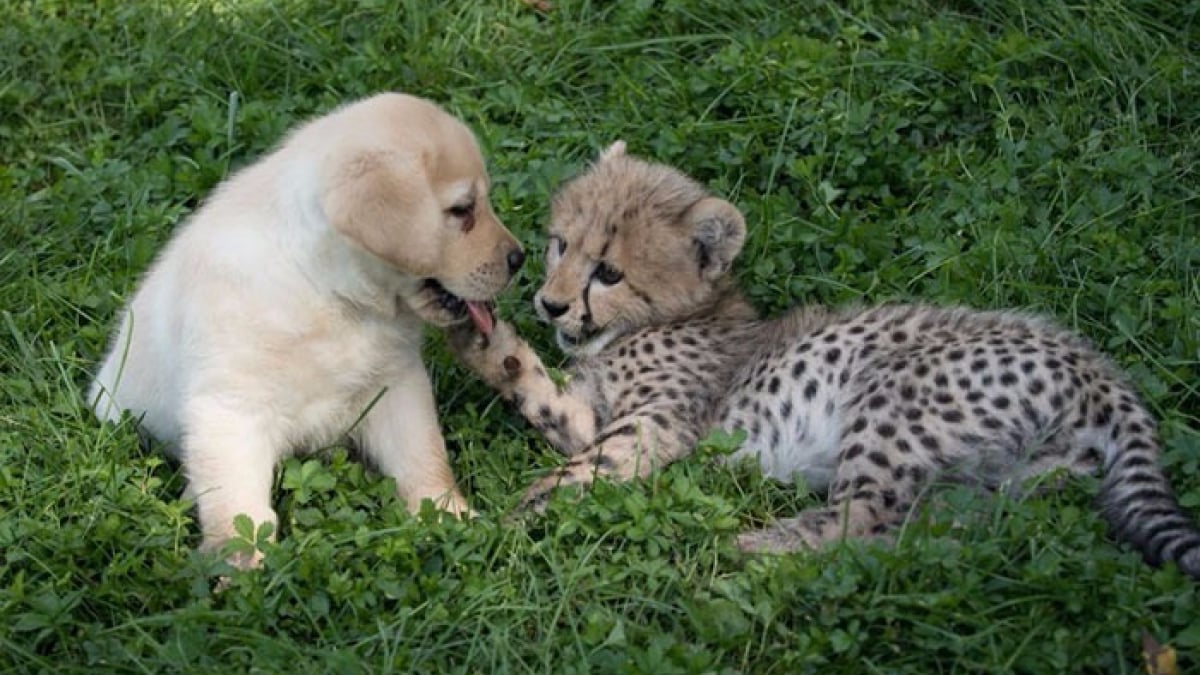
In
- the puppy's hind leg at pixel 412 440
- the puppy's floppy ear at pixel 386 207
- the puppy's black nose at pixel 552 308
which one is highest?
the puppy's floppy ear at pixel 386 207

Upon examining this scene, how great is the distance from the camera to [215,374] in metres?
5.69

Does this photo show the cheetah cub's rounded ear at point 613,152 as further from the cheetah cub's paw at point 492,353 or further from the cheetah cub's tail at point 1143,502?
the cheetah cub's tail at point 1143,502

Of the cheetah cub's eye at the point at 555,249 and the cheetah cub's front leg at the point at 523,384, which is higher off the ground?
the cheetah cub's eye at the point at 555,249

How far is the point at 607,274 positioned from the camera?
6801 mm

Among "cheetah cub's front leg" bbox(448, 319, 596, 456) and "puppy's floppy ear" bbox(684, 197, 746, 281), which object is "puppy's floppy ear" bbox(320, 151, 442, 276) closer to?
"cheetah cub's front leg" bbox(448, 319, 596, 456)

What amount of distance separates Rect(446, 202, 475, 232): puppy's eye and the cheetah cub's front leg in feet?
2.33

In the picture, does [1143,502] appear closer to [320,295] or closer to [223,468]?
[320,295]

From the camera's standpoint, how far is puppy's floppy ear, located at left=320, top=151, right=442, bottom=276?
214 inches

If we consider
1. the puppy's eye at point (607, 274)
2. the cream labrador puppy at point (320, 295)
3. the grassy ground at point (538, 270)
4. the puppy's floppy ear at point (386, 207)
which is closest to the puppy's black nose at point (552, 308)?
the puppy's eye at point (607, 274)

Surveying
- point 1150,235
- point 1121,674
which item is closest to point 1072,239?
point 1150,235

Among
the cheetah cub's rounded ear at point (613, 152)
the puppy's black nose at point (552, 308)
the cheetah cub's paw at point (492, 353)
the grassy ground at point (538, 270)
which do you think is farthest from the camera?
the cheetah cub's rounded ear at point (613, 152)

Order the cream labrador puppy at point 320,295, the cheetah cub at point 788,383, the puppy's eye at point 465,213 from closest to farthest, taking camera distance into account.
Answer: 1. the cream labrador puppy at point 320,295
2. the puppy's eye at point 465,213
3. the cheetah cub at point 788,383

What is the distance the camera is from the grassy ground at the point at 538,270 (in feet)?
16.7

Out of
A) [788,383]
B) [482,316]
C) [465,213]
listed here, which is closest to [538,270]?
[482,316]
